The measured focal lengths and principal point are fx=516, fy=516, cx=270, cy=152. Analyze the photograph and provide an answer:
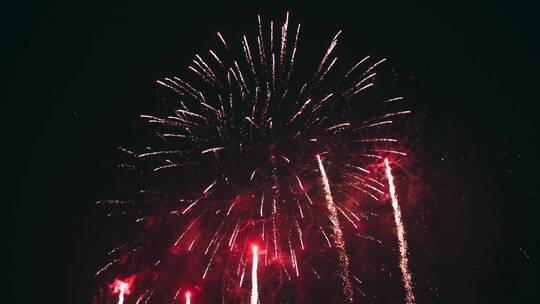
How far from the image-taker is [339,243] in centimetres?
1930

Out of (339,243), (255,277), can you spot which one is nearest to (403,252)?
(339,243)

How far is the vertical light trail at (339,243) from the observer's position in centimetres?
1750

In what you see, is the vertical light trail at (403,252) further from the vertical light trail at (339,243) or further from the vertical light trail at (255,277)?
the vertical light trail at (255,277)

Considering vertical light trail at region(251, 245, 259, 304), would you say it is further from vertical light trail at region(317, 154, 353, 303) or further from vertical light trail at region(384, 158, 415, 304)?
vertical light trail at region(384, 158, 415, 304)

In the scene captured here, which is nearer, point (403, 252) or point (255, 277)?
point (255, 277)

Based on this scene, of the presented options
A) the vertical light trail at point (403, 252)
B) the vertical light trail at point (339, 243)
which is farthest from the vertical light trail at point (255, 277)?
the vertical light trail at point (403, 252)

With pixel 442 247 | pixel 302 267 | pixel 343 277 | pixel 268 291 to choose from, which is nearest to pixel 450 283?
pixel 442 247

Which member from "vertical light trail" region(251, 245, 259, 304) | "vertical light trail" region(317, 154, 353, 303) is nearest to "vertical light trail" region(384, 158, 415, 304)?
"vertical light trail" region(317, 154, 353, 303)

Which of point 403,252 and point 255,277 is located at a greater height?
point 403,252

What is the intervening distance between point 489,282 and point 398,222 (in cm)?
406

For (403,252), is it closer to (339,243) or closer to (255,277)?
(339,243)

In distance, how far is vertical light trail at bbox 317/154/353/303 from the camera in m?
17.5

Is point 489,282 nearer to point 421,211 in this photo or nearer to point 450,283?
point 450,283

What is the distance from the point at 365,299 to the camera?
20.2 meters
